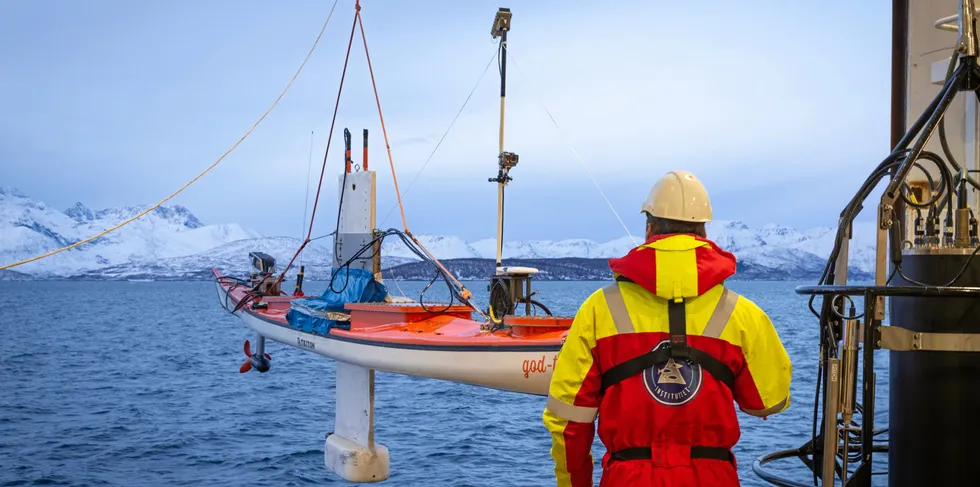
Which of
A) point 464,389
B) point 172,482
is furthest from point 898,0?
point 464,389

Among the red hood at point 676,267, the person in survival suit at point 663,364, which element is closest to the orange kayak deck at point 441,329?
the person in survival suit at point 663,364

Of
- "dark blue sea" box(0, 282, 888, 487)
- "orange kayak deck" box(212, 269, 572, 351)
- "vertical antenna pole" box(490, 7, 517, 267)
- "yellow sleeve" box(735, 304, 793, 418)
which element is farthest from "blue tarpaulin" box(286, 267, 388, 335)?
"yellow sleeve" box(735, 304, 793, 418)

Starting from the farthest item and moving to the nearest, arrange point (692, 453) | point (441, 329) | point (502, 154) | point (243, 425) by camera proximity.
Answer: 1. point (243, 425)
2. point (502, 154)
3. point (441, 329)
4. point (692, 453)

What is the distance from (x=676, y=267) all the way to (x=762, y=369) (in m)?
0.54

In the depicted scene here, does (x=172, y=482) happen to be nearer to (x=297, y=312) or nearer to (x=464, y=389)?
(x=297, y=312)

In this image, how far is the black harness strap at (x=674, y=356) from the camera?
3.16 metres

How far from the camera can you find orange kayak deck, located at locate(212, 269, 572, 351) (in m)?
9.24

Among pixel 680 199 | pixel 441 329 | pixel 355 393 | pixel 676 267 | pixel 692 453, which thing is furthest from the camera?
pixel 355 393

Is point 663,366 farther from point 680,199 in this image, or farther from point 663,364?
point 680,199

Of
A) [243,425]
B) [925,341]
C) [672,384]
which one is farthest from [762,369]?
[243,425]

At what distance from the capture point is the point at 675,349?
316 cm

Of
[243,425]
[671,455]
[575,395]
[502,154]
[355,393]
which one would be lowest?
[243,425]

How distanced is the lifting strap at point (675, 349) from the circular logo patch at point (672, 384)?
0.03 metres

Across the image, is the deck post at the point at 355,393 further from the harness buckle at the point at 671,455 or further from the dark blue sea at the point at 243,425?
the harness buckle at the point at 671,455
